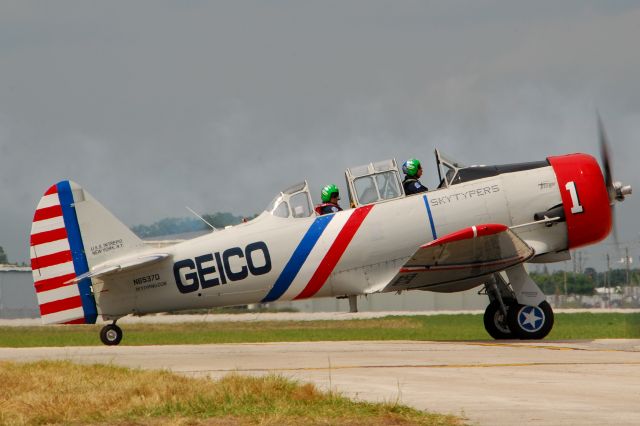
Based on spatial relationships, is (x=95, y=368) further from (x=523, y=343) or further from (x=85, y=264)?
(x=523, y=343)

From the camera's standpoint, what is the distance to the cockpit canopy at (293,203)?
19.1 metres

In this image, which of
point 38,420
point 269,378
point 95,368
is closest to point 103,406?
point 38,420

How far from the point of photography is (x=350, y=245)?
18906 mm

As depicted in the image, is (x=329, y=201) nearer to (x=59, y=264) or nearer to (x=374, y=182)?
(x=374, y=182)

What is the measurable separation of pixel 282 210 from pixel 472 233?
3591 mm

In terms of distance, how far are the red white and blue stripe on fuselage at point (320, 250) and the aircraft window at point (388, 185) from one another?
0.36 meters

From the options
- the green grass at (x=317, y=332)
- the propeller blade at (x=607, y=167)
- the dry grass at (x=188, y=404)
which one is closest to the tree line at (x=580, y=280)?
the green grass at (x=317, y=332)

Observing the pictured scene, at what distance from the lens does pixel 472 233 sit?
17500 millimetres

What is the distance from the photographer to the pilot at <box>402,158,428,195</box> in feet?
62.5

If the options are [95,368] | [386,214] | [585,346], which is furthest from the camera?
[386,214]

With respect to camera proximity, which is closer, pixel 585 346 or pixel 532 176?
pixel 585 346

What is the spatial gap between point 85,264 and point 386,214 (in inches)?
222

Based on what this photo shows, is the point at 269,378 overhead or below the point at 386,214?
below

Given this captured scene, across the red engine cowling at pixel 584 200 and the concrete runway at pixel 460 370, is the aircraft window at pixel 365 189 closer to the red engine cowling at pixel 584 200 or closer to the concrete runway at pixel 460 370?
the concrete runway at pixel 460 370
